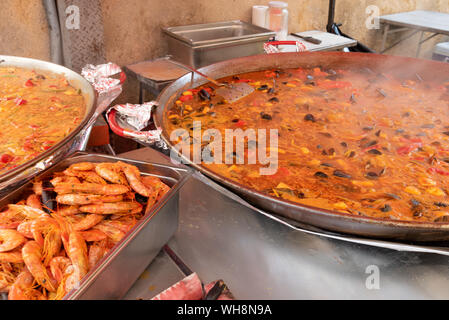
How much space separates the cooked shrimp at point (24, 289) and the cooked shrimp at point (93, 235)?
0.18 m

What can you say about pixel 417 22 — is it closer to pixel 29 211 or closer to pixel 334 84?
pixel 334 84

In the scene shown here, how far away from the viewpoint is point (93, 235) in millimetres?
1111

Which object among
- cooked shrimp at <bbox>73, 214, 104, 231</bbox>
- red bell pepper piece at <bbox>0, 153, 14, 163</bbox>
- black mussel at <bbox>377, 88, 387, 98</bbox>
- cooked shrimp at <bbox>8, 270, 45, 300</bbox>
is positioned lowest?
cooked shrimp at <bbox>8, 270, 45, 300</bbox>

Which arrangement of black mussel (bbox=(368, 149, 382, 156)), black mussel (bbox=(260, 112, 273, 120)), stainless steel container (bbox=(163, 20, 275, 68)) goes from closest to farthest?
black mussel (bbox=(368, 149, 382, 156))
black mussel (bbox=(260, 112, 273, 120))
stainless steel container (bbox=(163, 20, 275, 68))

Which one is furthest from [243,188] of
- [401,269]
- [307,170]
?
[401,269]

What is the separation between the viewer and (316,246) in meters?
1.30

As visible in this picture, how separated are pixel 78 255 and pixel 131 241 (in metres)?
0.15

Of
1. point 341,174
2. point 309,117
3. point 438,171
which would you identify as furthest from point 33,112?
point 438,171

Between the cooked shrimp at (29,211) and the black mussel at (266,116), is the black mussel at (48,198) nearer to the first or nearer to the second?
the cooked shrimp at (29,211)

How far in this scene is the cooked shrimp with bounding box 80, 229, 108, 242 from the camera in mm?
1100

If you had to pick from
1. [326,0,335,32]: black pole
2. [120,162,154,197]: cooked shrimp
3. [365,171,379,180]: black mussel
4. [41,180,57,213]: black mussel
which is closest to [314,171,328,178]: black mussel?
[365,171,379,180]: black mussel

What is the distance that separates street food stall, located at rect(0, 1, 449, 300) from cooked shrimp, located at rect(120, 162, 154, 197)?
1 cm

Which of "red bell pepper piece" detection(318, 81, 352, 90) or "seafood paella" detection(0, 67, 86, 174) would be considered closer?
"seafood paella" detection(0, 67, 86, 174)

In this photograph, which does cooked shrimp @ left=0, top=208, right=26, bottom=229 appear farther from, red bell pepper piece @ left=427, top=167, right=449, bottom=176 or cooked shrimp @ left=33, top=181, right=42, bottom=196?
red bell pepper piece @ left=427, top=167, right=449, bottom=176
